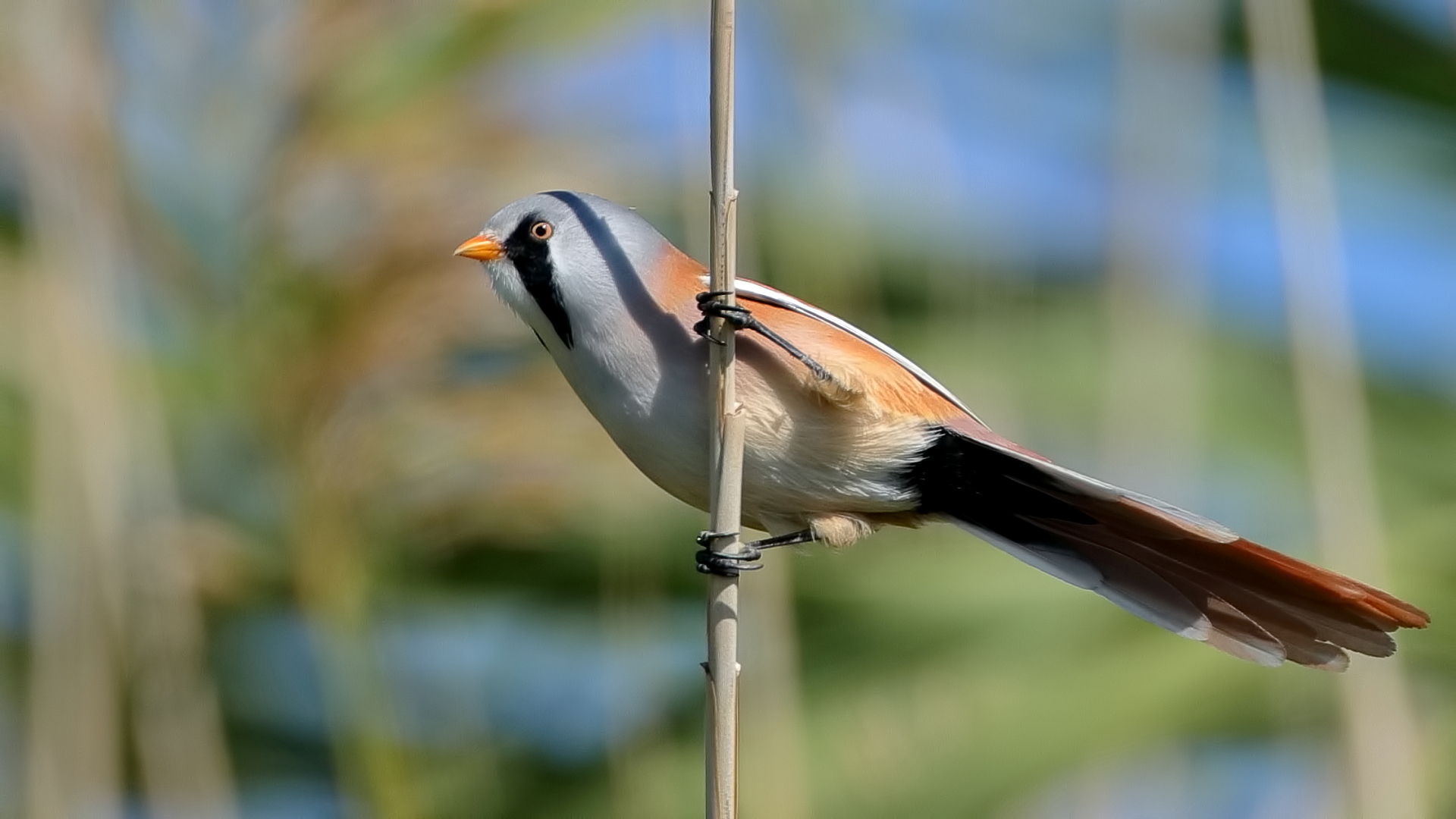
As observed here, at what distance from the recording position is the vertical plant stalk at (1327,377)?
81.5 inches

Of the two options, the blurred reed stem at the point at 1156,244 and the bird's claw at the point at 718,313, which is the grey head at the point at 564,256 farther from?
the blurred reed stem at the point at 1156,244

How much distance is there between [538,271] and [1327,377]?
1294 millimetres

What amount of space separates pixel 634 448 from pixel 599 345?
0.15 meters

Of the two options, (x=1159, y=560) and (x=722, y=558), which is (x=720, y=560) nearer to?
(x=722, y=558)

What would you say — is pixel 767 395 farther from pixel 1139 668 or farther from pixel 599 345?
pixel 1139 668

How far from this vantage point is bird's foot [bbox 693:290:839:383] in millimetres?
1585

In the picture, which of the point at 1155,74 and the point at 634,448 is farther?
the point at 1155,74

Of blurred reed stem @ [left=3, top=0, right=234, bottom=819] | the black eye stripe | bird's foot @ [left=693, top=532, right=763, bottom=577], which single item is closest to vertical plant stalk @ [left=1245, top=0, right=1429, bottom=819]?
bird's foot @ [left=693, top=532, right=763, bottom=577]

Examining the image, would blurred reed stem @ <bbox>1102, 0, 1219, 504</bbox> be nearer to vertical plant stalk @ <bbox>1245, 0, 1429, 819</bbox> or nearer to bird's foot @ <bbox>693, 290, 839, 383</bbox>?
vertical plant stalk @ <bbox>1245, 0, 1429, 819</bbox>

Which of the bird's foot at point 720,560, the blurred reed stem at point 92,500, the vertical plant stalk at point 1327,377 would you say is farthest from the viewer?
the blurred reed stem at point 92,500

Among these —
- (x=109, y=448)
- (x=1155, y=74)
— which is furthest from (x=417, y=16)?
(x=1155, y=74)

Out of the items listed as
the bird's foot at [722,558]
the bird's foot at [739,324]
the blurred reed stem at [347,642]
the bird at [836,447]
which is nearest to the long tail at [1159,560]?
the bird at [836,447]

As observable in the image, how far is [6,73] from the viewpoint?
243 centimetres

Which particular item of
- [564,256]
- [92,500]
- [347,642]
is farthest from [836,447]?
[92,500]
